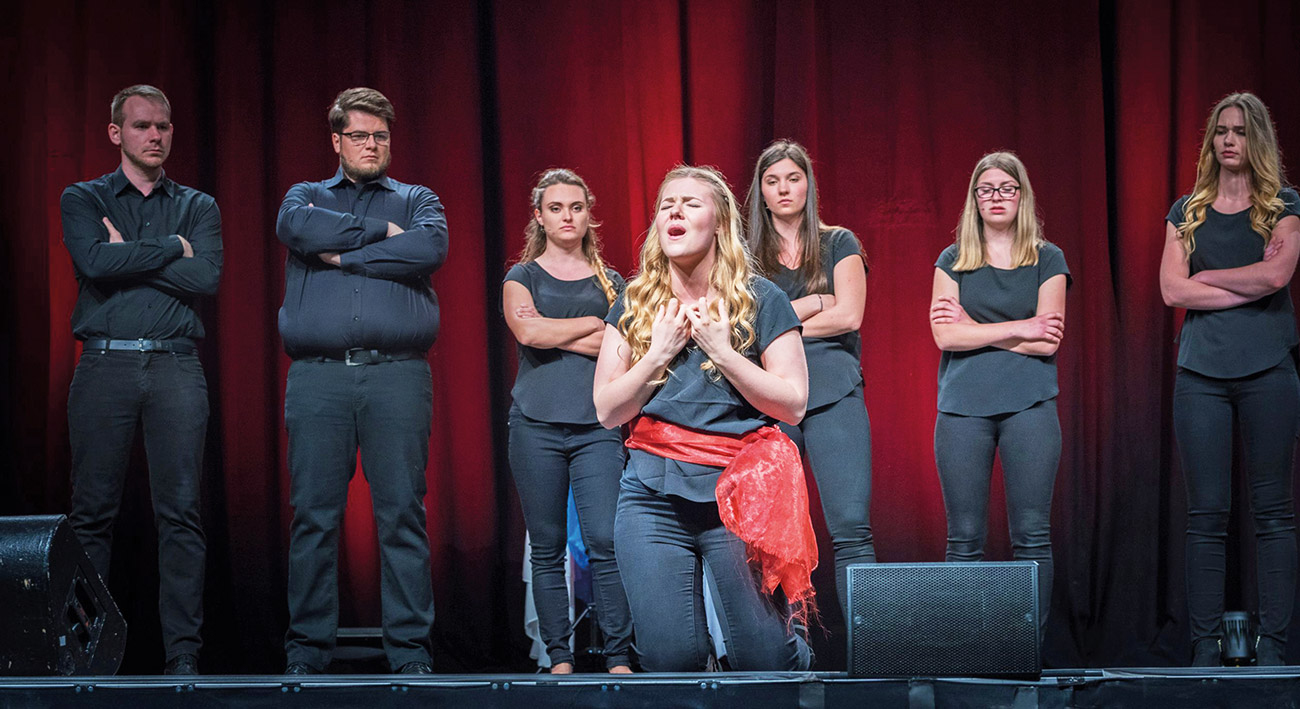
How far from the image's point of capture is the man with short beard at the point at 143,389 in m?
4.10

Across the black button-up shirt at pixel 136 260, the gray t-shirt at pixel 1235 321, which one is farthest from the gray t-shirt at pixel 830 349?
the black button-up shirt at pixel 136 260

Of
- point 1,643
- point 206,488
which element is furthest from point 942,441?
point 206,488

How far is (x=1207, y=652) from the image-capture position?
3955 mm

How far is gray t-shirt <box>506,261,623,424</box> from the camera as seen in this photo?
4.14m

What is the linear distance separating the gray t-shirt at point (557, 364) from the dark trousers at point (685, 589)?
129 centimetres

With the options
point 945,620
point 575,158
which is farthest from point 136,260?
point 945,620

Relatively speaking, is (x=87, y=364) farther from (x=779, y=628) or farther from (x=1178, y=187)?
(x=1178, y=187)

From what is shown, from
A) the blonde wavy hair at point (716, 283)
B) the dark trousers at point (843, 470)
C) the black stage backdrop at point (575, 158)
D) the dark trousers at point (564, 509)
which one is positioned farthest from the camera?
the black stage backdrop at point (575, 158)

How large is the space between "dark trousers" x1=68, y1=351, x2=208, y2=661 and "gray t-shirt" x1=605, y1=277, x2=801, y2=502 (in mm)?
2024

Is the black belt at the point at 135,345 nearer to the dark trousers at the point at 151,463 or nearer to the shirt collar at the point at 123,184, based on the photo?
the dark trousers at the point at 151,463

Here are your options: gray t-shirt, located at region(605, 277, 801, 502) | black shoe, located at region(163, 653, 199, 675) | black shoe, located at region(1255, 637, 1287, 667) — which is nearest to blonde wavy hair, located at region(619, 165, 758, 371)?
gray t-shirt, located at region(605, 277, 801, 502)

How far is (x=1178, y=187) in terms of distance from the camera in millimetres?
5480

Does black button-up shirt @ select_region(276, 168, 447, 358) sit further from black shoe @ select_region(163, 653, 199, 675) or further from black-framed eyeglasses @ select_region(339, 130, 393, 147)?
black shoe @ select_region(163, 653, 199, 675)

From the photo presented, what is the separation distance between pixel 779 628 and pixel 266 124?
417 centimetres
